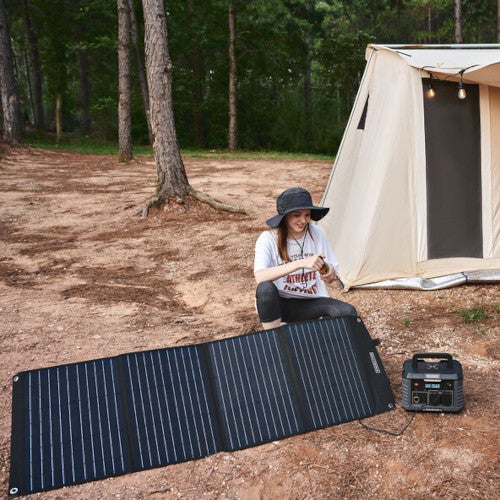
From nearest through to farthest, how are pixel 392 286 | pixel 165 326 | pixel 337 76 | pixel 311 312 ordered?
pixel 311 312, pixel 165 326, pixel 392 286, pixel 337 76

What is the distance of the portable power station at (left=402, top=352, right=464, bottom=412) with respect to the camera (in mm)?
3479

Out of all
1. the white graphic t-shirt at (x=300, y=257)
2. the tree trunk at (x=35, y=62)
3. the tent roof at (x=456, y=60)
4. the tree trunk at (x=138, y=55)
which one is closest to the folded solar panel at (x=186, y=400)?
the white graphic t-shirt at (x=300, y=257)

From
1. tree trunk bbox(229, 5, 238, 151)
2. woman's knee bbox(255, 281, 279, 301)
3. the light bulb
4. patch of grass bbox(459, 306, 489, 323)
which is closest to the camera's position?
woman's knee bbox(255, 281, 279, 301)

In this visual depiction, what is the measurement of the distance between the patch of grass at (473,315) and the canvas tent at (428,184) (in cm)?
58

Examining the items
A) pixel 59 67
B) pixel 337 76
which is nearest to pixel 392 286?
pixel 337 76

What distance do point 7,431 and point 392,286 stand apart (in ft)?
12.7

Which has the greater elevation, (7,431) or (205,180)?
(205,180)

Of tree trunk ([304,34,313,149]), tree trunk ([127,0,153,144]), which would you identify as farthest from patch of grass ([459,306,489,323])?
tree trunk ([304,34,313,149])

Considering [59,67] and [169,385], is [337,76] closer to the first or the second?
[59,67]

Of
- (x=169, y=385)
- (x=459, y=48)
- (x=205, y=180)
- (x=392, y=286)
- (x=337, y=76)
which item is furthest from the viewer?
(x=337, y=76)

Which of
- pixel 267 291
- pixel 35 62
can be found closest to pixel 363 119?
pixel 267 291

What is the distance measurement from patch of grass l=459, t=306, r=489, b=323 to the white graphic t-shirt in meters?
1.73

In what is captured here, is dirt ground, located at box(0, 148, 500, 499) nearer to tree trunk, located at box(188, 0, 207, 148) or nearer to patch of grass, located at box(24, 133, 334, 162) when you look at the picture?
patch of grass, located at box(24, 133, 334, 162)

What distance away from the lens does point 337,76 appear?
26.5 m
